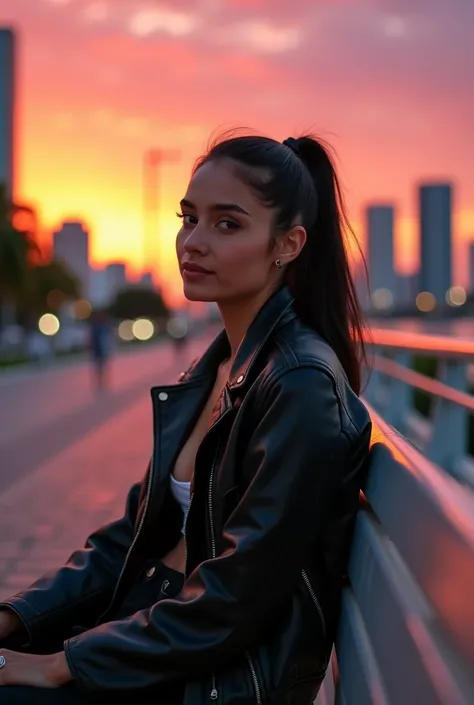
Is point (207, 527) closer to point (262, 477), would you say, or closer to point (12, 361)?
point (262, 477)

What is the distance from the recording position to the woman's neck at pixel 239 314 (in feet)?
7.41

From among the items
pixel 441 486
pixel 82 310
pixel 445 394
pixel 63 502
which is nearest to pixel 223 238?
pixel 441 486

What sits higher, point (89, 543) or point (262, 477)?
point (262, 477)

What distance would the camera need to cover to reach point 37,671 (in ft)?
6.03

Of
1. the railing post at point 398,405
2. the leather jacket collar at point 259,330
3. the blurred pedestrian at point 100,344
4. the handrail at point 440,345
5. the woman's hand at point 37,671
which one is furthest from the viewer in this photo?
the blurred pedestrian at point 100,344

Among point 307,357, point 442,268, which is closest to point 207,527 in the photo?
point 307,357

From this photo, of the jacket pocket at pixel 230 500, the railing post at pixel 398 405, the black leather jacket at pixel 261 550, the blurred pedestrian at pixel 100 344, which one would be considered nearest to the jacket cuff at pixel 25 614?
the black leather jacket at pixel 261 550

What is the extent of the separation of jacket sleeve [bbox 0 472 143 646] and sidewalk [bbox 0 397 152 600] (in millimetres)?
2532

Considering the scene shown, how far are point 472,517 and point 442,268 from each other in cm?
4667

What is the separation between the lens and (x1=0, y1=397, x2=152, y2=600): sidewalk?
5.65m

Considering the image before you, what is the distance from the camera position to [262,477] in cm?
173

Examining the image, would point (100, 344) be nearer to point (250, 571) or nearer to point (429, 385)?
point (429, 385)

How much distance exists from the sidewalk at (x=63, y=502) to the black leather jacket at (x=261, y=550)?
10.6ft

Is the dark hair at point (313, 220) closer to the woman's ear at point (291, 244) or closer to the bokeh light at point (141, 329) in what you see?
the woman's ear at point (291, 244)
